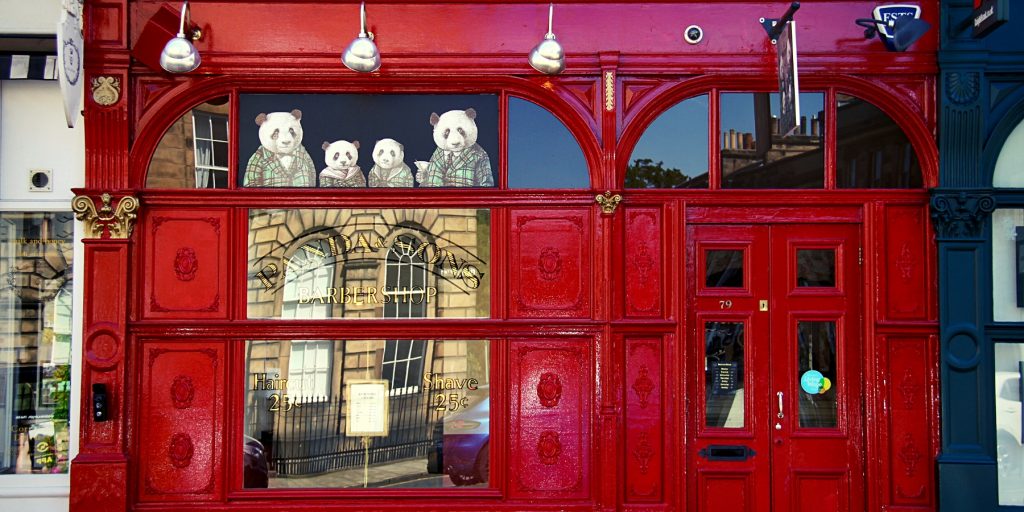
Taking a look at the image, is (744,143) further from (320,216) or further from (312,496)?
(312,496)

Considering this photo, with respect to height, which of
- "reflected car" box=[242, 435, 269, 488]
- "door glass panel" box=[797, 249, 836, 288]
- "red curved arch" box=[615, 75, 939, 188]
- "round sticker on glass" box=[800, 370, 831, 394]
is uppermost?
"red curved arch" box=[615, 75, 939, 188]

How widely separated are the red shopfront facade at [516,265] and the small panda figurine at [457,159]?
0.04 meters

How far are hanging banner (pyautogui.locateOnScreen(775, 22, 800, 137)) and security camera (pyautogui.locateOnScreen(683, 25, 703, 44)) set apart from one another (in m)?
0.70

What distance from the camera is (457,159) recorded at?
7844 millimetres

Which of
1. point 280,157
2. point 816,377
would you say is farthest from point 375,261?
point 816,377

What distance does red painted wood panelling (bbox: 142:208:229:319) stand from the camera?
7.72 m

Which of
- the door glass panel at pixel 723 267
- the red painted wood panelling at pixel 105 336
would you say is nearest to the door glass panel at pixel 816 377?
the door glass panel at pixel 723 267

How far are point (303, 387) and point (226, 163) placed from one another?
2.14m

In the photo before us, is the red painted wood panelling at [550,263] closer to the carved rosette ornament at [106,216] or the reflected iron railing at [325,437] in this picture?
the reflected iron railing at [325,437]

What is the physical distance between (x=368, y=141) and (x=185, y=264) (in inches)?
77.5

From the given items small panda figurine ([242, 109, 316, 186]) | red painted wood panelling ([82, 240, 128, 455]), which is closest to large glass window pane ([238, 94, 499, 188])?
small panda figurine ([242, 109, 316, 186])

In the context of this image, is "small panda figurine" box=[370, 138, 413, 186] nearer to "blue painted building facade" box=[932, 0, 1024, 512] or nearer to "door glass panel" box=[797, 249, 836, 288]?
"door glass panel" box=[797, 249, 836, 288]

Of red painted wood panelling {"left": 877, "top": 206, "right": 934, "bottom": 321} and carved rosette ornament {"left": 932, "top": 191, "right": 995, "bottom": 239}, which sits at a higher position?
carved rosette ornament {"left": 932, "top": 191, "right": 995, "bottom": 239}

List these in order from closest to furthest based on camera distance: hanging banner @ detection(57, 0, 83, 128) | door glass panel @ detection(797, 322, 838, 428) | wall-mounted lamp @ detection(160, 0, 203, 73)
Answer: hanging banner @ detection(57, 0, 83, 128) → wall-mounted lamp @ detection(160, 0, 203, 73) → door glass panel @ detection(797, 322, 838, 428)
